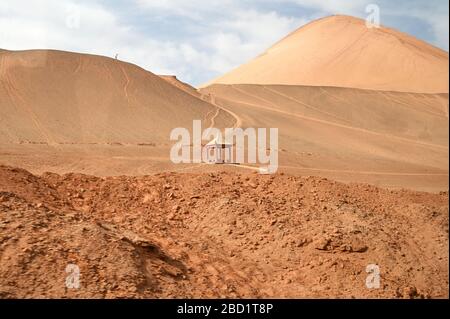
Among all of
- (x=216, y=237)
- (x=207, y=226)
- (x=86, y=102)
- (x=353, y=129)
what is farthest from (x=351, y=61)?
(x=216, y=237)

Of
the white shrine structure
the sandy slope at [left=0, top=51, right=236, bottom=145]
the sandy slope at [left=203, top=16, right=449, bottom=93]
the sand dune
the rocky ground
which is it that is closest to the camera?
the rocky ground

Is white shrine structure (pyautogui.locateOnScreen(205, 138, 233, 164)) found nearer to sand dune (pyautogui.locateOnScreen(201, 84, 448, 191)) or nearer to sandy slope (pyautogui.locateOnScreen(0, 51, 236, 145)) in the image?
sand dune (pyautogui.locateOnScreen(201, 84, 448, 191))

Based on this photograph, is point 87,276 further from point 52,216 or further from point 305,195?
point 305,195

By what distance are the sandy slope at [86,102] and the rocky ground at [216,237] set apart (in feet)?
43.2

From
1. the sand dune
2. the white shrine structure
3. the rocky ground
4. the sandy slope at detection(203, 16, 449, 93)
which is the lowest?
the rocky ground

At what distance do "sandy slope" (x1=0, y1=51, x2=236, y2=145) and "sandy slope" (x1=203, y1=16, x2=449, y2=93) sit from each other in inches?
846

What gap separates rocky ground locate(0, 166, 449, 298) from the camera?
5.69m

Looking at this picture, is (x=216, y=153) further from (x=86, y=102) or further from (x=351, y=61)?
(x=351, y=61)

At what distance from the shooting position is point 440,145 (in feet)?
92.4

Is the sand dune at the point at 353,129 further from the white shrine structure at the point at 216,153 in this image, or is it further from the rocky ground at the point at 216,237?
the rocky ground at the point at 216,237

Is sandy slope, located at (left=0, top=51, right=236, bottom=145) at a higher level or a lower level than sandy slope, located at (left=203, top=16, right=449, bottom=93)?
lower

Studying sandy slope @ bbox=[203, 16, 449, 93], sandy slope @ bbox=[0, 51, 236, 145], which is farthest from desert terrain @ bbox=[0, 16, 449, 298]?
sandy slope @ bbox=[203, 16, 449, 93]
